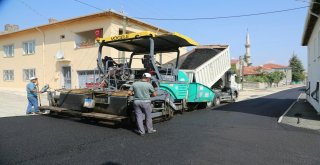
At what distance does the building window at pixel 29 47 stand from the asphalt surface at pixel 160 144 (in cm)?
1686

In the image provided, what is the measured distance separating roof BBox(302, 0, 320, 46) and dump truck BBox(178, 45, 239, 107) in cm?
402

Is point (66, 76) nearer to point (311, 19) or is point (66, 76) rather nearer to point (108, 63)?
point (108, 63)

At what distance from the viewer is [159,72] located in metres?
9.35

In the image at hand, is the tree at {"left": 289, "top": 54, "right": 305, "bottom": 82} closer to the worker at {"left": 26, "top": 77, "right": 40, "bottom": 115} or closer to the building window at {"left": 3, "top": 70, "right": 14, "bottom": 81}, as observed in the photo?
the building window at {"left": 3, "top": 70, "right": 14, "bottom": 81}

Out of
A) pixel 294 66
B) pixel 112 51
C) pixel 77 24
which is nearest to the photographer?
pixel 112 51

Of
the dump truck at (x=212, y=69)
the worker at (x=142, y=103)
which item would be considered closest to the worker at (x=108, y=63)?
the worker at (x=142, y=103)

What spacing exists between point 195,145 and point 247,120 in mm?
4223

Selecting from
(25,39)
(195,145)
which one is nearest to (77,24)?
(25,39)

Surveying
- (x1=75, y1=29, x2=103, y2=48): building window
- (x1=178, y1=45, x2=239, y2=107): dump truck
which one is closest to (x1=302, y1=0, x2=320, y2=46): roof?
(x1=178, y1=45, x2=239, y2=107): dump truck

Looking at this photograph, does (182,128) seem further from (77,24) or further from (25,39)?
(25,39)

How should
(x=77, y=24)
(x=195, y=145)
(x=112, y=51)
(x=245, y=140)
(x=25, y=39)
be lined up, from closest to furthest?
1. (x=195, y=145)
2. (x=245, y=140)
3. (x=112, y=51)
4. (x=77, y=24)
5. (x=25, y=39)

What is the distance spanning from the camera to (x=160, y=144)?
6.09 meters

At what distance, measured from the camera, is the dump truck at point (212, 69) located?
12795 millimetres

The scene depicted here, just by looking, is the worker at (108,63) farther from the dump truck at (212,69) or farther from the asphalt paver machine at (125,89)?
the dump truck at (212,69)
